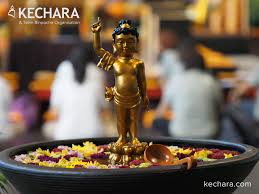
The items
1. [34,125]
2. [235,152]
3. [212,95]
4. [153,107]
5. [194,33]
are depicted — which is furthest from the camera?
[194,33]

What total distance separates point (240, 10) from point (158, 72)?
1871 mm

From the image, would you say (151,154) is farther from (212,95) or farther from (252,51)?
(252,51)

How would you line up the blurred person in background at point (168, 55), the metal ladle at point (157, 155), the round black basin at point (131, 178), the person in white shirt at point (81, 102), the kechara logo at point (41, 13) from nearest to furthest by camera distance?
the round black basin at point (131, 178)
the metal ladle at point (157, 155)
the kechara logo at point (41, 13)
the person in white shirt at point (81, 102)
the blurred person in background at point (168, 55)

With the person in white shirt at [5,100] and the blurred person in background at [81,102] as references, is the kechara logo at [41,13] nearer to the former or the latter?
the blurred person in background at [81,102]

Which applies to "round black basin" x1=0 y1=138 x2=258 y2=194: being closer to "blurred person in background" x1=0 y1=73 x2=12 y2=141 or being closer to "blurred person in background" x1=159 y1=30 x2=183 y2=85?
"blurred person in background" x1=0 y1=73 x2=12 y2=141

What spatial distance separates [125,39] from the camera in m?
1.25

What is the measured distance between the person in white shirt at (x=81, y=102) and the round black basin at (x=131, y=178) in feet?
5.99

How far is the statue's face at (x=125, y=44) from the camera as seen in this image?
1246 millimetres

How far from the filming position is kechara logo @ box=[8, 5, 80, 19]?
5.59 ft

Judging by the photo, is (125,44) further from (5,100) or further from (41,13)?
(5,100)

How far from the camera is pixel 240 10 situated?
646 cm

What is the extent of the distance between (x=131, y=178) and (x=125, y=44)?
36 cm

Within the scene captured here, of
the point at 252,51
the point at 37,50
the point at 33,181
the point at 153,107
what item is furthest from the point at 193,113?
the point at 252,51

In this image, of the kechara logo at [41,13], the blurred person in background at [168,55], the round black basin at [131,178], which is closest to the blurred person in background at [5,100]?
the blurred person in background at [168,55]
